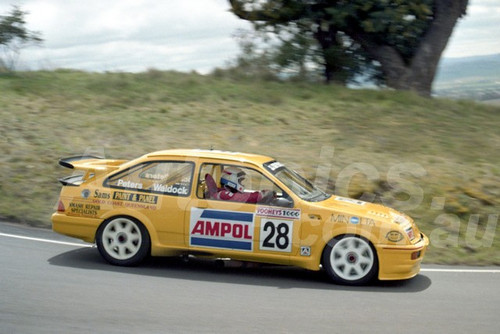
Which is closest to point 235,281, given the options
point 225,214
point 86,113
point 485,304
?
point 225,214

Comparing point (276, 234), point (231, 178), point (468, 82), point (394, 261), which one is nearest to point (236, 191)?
point (231, 178)

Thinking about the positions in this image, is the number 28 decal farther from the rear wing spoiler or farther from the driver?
the rear wing spoiler

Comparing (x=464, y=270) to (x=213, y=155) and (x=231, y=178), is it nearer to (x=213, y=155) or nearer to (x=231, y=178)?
(x=231, y=178)

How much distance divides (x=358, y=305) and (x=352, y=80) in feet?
56.2

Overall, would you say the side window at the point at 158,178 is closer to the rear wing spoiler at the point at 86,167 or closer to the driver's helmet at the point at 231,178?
the rear wing spoiler at the point at 86,167

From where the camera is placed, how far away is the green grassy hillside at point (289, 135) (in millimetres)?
12203

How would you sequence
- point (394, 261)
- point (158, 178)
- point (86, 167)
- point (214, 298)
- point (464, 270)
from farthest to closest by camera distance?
point (464, 270) → point (86, 167) → point (158, 178) → point (394, 261) → point (214, 298)

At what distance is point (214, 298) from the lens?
7.68 metres

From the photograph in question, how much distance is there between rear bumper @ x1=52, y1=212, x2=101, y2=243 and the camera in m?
9.02

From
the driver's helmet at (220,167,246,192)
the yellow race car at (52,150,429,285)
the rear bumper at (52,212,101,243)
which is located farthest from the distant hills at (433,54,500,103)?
the rear bumper at (52,212,101,243)

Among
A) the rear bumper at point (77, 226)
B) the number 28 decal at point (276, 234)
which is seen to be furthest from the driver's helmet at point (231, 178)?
the rear bumper at point (77, 226)

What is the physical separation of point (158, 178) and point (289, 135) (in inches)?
291

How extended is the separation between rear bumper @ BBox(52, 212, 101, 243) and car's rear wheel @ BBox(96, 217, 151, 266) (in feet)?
0.35

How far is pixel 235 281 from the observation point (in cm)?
852
